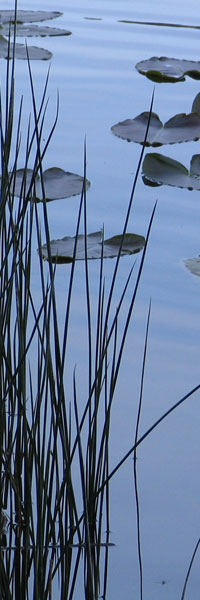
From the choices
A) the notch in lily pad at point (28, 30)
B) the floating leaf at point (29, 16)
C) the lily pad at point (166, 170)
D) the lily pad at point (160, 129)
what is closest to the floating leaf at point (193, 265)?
the lily pad at point (166, 170)

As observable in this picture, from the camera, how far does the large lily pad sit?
3807 mm

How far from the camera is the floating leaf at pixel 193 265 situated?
2.17 meters

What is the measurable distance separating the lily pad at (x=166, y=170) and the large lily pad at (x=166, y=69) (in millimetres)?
1136

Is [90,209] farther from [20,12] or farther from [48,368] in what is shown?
[20,12]

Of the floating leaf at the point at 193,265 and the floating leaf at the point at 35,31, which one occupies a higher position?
the floating leaf at the point at 35,31

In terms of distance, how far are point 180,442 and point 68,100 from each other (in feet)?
6.87

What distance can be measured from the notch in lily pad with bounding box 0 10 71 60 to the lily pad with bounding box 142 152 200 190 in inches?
49.7

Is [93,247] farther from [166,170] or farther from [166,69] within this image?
[166,69]

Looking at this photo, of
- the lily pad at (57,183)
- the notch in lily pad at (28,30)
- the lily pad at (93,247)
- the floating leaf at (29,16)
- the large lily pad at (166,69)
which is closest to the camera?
the lily pad at (93,247)

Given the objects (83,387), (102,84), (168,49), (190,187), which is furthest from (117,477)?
(168,49)

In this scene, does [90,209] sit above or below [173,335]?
above

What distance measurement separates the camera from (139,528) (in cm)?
133

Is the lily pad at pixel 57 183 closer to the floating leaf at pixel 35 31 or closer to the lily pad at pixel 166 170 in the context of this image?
the lily pad at pixel 166 170

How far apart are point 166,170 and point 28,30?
6.78 feet
